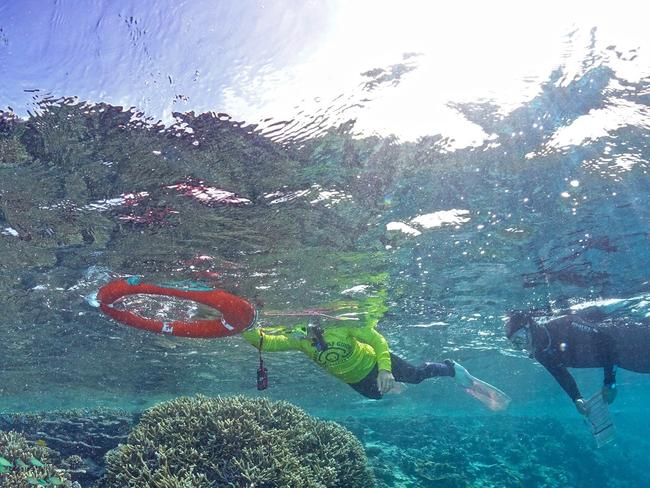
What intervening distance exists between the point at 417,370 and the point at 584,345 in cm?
461

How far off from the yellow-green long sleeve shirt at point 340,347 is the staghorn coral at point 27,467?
4.85 meters

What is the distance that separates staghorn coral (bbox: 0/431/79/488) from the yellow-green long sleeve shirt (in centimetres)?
485

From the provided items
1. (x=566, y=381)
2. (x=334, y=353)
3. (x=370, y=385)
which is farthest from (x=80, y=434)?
(x=566, y=381)

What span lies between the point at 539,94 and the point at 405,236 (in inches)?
213

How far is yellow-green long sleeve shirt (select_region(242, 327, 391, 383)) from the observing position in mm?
10406

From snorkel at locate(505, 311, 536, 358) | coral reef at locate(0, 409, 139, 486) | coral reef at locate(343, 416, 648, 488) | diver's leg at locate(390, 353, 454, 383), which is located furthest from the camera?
coral reef at locate(343, 416, 648, 488)

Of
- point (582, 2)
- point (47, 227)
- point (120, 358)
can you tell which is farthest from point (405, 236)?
point (120, 358)

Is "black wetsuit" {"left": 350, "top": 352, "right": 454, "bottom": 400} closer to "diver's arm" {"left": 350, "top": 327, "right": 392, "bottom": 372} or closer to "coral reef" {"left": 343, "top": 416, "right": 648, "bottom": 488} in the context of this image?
"diver's arm" {"left": 350, "top": 327, "right": 392, "bottom": 372}

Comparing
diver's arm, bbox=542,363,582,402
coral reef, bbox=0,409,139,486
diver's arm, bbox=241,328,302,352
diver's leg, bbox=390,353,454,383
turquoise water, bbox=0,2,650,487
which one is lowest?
coral reef, bbox=0,409,139,486

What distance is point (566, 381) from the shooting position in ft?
33.0

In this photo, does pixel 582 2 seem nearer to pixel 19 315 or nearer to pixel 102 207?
pixel 102 207

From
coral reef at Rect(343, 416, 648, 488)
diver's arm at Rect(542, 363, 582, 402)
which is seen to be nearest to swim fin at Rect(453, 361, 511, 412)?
diver's arm at Rect(542, 363, 582, 402)

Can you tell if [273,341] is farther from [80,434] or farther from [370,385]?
[80,434]

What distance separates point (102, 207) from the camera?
392 inches
